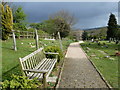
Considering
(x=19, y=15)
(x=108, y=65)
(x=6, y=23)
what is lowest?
(x=108, y=65)

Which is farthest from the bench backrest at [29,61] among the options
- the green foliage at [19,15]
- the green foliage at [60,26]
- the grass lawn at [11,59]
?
the green foliage at [60,26]

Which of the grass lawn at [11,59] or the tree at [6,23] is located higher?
the tree at [6,23]

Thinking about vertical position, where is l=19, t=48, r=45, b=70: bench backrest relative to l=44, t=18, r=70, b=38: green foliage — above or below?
below

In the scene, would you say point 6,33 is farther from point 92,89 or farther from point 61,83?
point 92,89

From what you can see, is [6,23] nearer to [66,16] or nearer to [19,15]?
[19,15]

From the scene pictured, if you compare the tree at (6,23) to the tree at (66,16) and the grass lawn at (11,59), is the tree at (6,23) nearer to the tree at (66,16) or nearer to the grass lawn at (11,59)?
the grass lawn at (11,59)

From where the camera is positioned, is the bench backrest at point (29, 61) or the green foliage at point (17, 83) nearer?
the green foliage at point (17, 83)

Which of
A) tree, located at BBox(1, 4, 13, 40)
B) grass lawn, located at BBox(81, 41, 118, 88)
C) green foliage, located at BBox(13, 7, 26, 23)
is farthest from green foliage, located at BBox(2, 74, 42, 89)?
green foliage, located at BBox(13, 7, 26, 23)

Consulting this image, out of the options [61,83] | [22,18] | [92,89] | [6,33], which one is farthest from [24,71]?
[22,18]

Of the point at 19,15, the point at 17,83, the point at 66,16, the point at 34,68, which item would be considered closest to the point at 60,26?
the point at 66,16

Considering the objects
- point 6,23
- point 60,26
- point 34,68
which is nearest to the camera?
point 34,68

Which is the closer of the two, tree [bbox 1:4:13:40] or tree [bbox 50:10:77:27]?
tree [bbox 1:4:13:40]

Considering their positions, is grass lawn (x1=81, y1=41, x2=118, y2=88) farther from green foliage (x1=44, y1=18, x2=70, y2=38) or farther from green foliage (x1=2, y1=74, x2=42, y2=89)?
green foliage (x1=44, y1=18, x2=70, y2=38)

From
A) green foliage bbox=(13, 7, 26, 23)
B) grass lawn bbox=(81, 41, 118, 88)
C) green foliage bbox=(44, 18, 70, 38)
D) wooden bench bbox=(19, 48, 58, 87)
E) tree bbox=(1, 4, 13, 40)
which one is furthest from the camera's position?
green foliage bbox=(44, 18, 70, 38)
